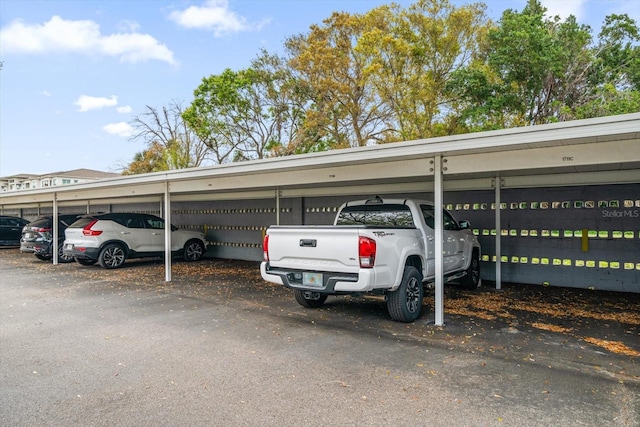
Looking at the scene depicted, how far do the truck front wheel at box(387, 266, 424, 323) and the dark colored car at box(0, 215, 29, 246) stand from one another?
18871 mm

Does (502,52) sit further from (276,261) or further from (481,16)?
(276,261)

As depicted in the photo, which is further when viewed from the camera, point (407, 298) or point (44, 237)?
point (44, 237)

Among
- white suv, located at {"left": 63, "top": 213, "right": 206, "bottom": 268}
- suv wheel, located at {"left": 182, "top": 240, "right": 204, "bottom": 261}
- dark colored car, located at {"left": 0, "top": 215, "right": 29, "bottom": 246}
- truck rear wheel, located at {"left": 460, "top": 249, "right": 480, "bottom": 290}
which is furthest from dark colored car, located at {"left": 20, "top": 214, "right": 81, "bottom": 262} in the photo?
truck rear wheel, located at {"left": 460, "top": 249, "right": 480, "bottom": 290}

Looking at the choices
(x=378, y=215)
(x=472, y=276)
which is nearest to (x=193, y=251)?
(x=378, y=215)

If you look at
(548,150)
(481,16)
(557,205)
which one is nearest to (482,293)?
(557,205)

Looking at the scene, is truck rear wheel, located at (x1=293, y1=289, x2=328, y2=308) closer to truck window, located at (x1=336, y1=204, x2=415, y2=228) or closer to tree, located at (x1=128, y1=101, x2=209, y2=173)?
truck window, located at (x1=336, y1=204, x2=415, y2=228)

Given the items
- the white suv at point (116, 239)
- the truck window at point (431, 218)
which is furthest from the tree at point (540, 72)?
the white suv at point (116, 239)

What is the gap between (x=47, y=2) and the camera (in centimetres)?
1069

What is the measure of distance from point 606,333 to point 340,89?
53.9ft

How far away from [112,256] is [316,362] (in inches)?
368

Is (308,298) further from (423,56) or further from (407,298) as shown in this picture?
(423,56)

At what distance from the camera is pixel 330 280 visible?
5215mm

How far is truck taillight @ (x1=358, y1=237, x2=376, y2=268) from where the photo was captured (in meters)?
4.98

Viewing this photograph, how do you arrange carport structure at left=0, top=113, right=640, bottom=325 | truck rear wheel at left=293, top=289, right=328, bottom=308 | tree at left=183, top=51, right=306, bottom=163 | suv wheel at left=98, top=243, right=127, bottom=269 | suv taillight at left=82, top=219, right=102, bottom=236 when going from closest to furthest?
1. carport structure at left=0, top=113, right=640, bottom=325
2. truck rear wheel at left=293, top=289, right=328, bottom=308
3. suv taillight at left=82, top=219, right=102, bottom=236
4. suv wheel at left=98, top=243, right=127, bottom=269
5. tree at left=183, top=51, right=306, bottom=163
